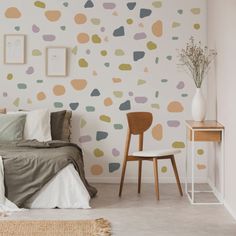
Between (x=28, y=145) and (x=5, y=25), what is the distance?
5.57ft

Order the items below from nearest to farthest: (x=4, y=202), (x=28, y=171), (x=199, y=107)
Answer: (x=4, y=202) → (x=28, y=171) → (x=199, y=107)

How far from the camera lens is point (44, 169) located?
5961 mm

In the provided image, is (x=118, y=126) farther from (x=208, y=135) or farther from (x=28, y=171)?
(x=28, y=171)

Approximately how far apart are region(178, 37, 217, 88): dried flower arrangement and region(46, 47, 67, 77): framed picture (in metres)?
1.35

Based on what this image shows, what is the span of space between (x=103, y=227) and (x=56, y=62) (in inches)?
108

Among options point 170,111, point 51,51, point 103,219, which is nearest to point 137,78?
point 170,111

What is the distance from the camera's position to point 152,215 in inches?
226

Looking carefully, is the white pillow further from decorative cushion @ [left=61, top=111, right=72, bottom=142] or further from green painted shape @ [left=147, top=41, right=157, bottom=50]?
green painted shape @ [left=147, top=41, right=157, bottom=50]

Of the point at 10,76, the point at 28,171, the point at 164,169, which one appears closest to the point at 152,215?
the point at 28,171

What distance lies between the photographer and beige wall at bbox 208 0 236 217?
5.65 m

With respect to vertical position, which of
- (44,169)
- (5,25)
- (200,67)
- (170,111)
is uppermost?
(5,25)

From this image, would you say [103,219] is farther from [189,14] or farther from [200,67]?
[189,14]

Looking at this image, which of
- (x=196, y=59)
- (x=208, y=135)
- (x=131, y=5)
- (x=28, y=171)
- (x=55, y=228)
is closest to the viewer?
(x=55, y=228)

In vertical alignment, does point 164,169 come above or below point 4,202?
above
